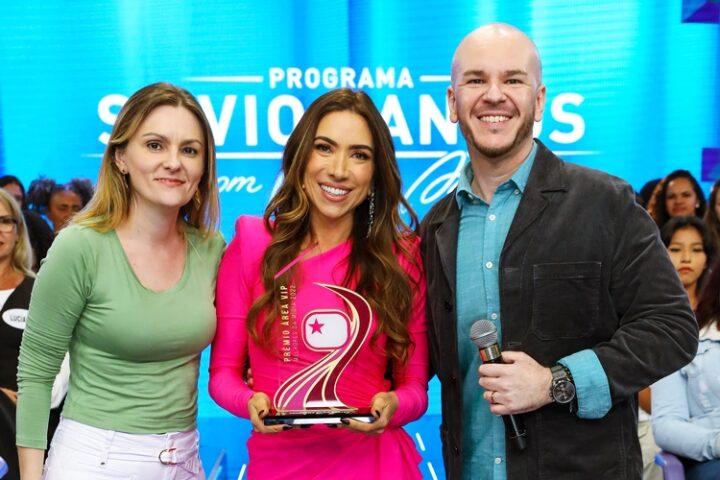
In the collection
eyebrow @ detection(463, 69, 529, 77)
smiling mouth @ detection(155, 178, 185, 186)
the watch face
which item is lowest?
the watch face

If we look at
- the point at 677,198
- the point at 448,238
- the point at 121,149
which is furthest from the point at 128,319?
the point at 677,198

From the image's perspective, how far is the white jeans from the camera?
2107 mm

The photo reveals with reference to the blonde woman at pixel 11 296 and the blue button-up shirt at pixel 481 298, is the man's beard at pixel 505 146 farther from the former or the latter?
the blonde woman at pixel 11 296

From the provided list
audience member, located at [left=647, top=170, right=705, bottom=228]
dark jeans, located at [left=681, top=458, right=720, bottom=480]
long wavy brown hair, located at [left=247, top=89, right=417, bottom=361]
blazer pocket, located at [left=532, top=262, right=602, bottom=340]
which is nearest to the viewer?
blazer pocket, located at [left=532, top=262, right=602, bottom=340]

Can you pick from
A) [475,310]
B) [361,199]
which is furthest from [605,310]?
[361,199]

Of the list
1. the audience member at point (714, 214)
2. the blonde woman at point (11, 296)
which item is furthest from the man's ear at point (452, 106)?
the audience member at point (714, 214)

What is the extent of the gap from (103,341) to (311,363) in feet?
1.78

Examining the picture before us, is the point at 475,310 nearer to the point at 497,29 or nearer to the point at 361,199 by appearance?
the point at 361,199

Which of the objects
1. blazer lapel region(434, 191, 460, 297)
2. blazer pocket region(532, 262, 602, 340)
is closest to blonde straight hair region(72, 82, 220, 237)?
blazer lapel region(434, 191, 460, 297)

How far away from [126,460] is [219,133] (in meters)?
3.70

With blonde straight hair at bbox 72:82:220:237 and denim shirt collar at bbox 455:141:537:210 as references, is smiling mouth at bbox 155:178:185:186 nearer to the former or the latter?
blonde straight hair at bbox 72:82:220:237

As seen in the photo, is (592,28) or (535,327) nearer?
(535,327)

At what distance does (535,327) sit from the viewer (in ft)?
6.81

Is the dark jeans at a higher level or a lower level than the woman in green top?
lower
